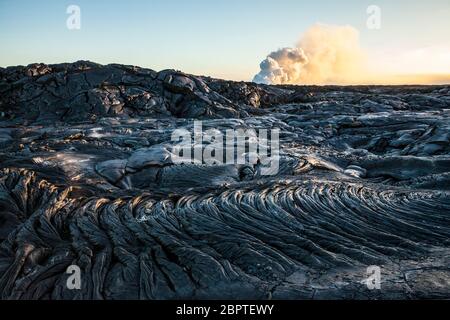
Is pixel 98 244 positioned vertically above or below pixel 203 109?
below

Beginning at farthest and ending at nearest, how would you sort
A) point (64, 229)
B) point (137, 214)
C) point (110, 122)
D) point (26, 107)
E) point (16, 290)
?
point (26, 107) → point (110, 122) → point (137, 214) → point (64, 229) → point (16, 290)

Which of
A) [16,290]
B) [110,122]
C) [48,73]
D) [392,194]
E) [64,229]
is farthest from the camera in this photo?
[48,73]

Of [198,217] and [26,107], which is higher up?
[26,107]

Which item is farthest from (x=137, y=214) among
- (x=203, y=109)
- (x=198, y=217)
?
(x=203, y=109)

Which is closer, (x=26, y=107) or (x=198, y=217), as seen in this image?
(x=198, y=217)

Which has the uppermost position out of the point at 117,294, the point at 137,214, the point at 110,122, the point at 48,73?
the point at 48,73

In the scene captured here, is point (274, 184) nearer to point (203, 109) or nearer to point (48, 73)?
point (203, 109)

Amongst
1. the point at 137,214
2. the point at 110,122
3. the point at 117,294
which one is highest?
the point at 110,122

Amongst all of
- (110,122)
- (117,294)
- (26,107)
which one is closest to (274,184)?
(117,294)

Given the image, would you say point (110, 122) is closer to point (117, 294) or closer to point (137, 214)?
point (137, 214)
